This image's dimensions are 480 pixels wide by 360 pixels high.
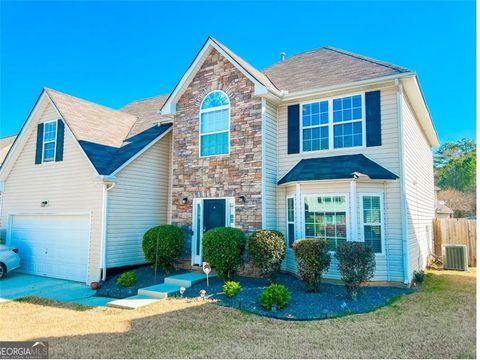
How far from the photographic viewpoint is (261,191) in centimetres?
1041

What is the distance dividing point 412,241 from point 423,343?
552 cm

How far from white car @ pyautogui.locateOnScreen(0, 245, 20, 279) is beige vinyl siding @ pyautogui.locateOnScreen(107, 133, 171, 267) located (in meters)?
4.21

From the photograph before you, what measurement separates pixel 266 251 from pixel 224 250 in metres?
1.20

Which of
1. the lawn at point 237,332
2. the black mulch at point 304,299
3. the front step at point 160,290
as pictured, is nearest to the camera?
the lawn at point 237,332

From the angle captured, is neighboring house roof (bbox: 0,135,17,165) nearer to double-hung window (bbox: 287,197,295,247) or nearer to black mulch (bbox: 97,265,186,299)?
black mulch (bbox: 97,265,186,299)

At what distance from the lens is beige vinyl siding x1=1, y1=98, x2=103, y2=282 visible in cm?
1115

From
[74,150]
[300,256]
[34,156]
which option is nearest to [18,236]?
[34,156]

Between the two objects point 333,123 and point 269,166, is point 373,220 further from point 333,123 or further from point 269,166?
point 269,166

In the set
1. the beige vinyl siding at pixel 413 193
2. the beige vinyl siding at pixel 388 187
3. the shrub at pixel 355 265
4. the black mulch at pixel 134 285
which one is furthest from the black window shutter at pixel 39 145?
the beige vinyl siding at pixel 413 193

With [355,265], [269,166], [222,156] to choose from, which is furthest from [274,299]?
[222,156]

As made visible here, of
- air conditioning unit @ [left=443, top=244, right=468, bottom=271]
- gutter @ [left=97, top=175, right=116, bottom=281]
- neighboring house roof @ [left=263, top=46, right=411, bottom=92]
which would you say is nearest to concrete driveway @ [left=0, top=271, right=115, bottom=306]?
gutter @ [left=97, top=175, right=116, bottom=281]

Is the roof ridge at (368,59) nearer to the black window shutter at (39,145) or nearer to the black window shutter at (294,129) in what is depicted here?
the black window shutter at (294,129)

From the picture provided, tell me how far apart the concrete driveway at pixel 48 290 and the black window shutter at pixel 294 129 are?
6.98 meters

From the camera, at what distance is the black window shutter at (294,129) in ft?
36.0
